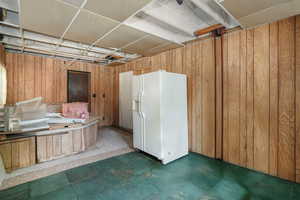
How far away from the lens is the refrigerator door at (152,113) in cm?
254

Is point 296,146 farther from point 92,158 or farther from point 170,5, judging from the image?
point 92,158

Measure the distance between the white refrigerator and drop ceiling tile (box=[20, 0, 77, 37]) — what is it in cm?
161

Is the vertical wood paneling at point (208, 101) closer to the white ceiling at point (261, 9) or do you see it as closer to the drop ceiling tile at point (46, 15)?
the white ceiling at point (261, 9)

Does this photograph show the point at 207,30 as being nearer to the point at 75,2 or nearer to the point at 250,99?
the point at 250,99

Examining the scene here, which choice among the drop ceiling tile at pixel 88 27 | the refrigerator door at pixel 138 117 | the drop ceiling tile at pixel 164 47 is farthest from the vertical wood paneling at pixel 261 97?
the drop ceiling tile at pixel 88 27

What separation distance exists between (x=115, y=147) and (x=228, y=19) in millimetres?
3605

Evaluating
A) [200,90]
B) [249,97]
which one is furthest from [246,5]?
[200,90]

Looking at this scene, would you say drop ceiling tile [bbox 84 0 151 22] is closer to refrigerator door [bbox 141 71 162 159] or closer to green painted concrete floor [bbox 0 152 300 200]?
refrigerator door [bbox 141 71 162 159]

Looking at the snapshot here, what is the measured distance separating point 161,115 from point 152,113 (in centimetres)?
23

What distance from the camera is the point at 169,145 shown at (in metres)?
2.59

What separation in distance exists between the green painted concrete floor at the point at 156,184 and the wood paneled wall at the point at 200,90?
0.54 m

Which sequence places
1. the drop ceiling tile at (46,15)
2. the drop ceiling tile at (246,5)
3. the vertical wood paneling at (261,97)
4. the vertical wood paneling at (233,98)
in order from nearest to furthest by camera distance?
the drop ceiling tile at (246,5) < the drop ceiling tile at (46,15) < the vertical wood paneling at (261,97) < the vertical wood paneling at (233,98)

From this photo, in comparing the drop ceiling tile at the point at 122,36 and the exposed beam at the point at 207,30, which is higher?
the exposed beam at the point at 207,30

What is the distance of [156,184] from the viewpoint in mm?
1972
